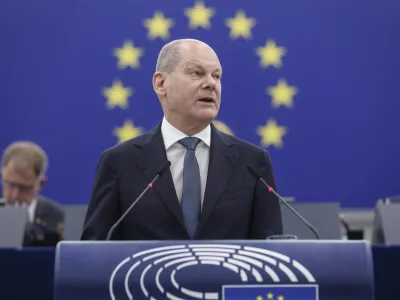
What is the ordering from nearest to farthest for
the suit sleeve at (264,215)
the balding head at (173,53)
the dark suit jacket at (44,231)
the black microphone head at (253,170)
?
1. the black microphone head at (253,170)
2. the suit sleeve at (264,215)
3. the balding head at (173,53)
4. the dark suit jacket at (44,231)

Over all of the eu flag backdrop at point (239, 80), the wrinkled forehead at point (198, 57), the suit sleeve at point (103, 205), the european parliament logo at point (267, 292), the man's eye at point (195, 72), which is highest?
the eu flag backdrop at point (239, 80)

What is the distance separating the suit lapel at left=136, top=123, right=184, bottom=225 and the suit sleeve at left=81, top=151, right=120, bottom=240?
0.36 ft

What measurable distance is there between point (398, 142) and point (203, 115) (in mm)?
3388

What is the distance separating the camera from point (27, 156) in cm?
550

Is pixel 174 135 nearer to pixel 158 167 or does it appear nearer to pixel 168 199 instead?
pixel 158 167

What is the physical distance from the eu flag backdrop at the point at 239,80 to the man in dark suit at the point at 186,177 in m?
3.08

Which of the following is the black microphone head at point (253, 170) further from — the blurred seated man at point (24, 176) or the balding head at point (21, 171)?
the balding head at point (21, 171)

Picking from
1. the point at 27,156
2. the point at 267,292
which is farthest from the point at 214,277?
the point at 27,156

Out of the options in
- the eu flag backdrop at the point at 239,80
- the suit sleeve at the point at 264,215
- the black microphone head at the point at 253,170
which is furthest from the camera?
the eu flag backdrop at the point at 239,80

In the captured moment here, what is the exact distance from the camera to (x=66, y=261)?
221 centimetres

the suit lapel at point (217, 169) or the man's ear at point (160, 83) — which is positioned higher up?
the man's ear at point (160, 83)

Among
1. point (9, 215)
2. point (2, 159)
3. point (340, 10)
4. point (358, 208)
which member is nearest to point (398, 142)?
point (358, 208)

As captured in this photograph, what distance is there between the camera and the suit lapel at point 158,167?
2812 mm

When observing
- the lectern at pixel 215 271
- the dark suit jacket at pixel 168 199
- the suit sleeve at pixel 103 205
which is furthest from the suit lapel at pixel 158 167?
the lectern at pixel 215 271
